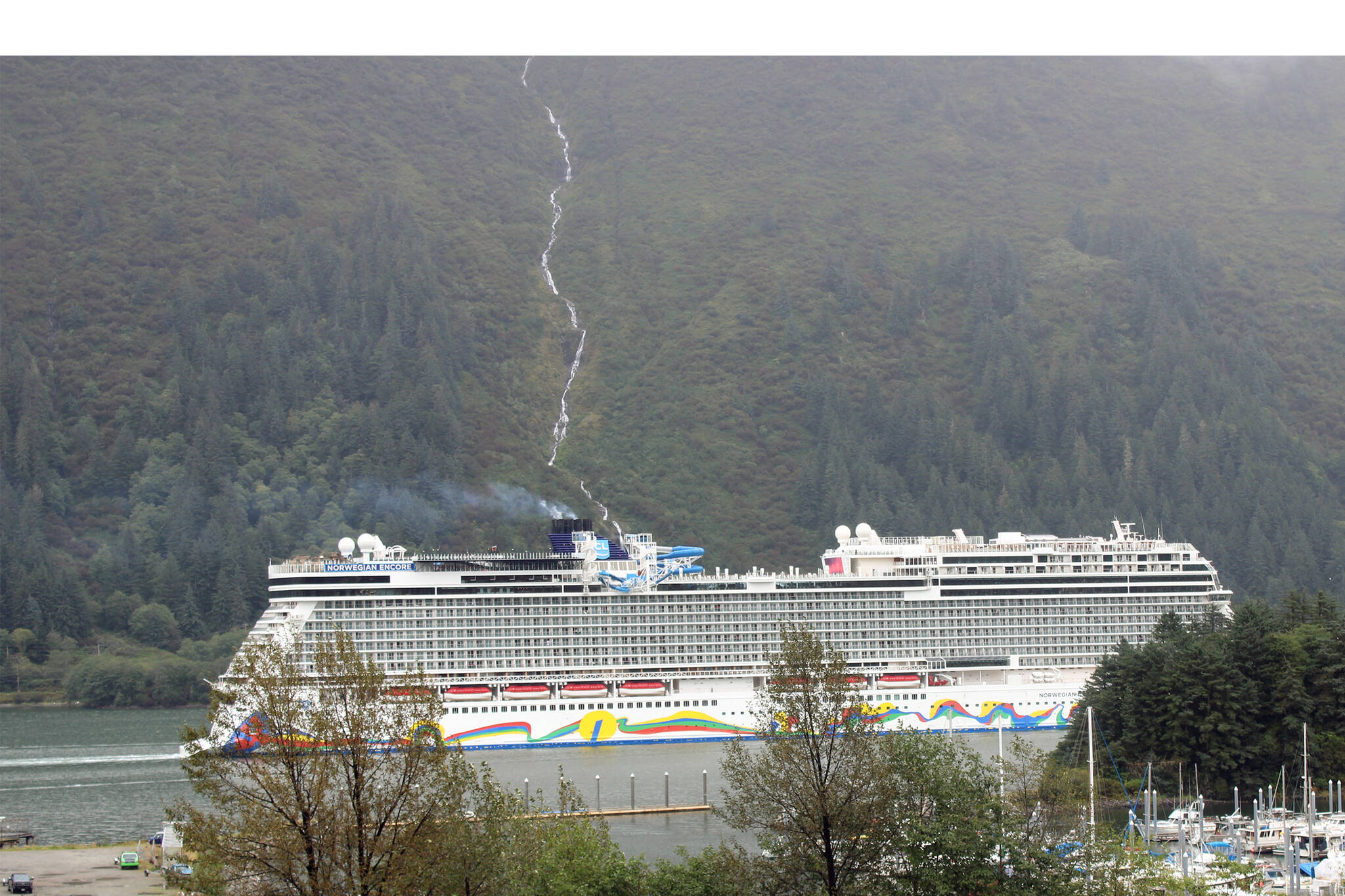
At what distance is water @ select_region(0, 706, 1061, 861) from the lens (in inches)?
1823

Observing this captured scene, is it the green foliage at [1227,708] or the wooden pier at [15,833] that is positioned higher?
the green foliage at [1227,708]

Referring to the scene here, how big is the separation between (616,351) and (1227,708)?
4570 inches

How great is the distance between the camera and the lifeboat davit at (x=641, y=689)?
225 feet

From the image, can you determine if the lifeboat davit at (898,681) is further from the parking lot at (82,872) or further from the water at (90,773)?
the parking lot at (82,872)

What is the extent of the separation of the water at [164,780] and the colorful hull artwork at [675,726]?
666 millimetres

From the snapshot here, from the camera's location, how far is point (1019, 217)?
188 meters

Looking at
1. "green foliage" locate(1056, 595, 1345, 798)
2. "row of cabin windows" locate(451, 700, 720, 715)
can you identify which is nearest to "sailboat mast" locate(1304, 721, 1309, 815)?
"green foliage" locate(1056, 595, 1345, 798)

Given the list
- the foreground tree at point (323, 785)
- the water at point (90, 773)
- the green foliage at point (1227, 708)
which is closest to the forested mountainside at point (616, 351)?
the water at point (90, 773)

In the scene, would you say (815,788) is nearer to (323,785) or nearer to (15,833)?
(323,785)

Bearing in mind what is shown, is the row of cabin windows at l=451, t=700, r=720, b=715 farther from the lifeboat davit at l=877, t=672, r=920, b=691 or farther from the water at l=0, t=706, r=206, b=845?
the water at l=0, t=706, r=206, b=845

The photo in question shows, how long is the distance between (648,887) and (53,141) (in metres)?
169

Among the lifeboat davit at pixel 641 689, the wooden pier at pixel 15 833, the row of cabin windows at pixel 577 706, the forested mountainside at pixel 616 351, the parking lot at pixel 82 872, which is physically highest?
the forested mountainside at pixel 616 351

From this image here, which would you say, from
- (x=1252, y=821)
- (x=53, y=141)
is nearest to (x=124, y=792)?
(x=1252, y=821)

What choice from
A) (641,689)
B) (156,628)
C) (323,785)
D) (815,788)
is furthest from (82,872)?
(156,628)
